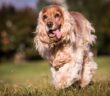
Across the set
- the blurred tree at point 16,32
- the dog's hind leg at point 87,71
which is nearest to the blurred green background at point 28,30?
the blurred tree at point 16,32

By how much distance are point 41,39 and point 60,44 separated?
0.40m

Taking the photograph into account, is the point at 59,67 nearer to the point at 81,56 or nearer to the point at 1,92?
the point at 81,56

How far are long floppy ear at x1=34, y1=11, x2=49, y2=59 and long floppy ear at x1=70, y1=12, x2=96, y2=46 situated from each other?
69 cm

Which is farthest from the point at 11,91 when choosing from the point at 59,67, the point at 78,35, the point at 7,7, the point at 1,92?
the point at 7,7

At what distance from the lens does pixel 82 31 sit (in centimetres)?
1152

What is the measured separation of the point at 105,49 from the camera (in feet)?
190

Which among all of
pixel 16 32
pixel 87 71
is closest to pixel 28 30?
pixel 16 32

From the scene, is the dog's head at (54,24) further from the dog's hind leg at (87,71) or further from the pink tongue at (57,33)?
the dog's hind leg at (87,71)

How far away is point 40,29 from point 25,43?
159 ft

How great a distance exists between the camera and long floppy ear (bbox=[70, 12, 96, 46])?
1108cm

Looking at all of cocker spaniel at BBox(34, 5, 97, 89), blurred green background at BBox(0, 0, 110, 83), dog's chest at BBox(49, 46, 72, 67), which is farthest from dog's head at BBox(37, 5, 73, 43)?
blurred green background at BBox(0, 0, 110, 83)

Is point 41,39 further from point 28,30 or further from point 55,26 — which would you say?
point 28,30

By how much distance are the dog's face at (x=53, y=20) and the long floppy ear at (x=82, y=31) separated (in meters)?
0.53

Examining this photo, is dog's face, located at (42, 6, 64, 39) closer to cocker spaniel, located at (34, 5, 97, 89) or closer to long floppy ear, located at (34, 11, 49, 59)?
cocker spaniel, located at (34, 5, 97, 89)
